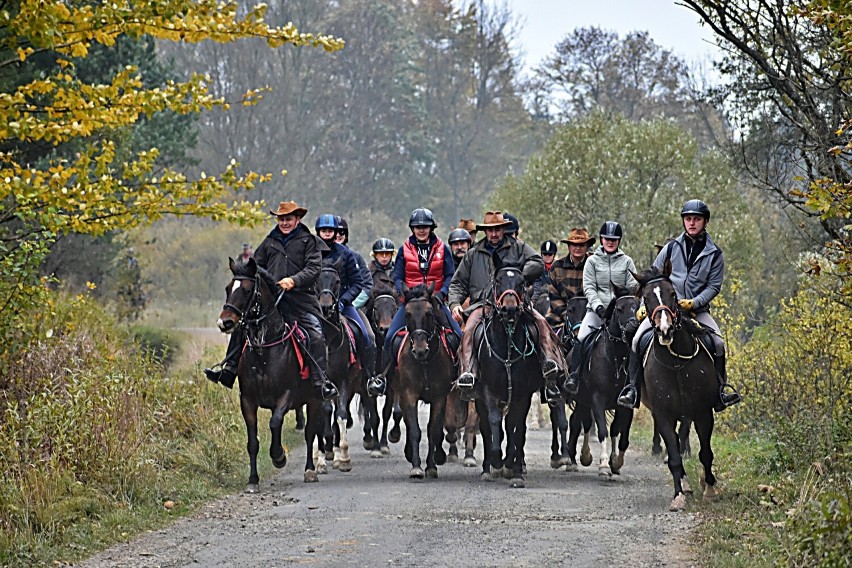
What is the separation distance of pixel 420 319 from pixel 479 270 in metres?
1.29

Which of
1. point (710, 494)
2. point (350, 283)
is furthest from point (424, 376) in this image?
point (710, 494)

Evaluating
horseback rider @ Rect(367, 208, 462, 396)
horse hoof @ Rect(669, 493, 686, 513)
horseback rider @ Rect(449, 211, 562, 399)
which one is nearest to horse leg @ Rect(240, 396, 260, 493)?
horseback rider @ Rect(367, 208, 462, 396)

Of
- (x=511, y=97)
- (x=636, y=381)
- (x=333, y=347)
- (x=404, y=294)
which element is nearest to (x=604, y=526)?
(x=636, y=381)

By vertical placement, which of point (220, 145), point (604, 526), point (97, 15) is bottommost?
point (604, 526)

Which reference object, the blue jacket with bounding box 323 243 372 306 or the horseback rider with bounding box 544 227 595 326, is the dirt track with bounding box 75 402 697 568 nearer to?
the blue jacket with bounding box 323 243 372 306

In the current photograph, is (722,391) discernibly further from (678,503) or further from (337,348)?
(337,348)

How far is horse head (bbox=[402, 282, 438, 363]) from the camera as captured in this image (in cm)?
1405

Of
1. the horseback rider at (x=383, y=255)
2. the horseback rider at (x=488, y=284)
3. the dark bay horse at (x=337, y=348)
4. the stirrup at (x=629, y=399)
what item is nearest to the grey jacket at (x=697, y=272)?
the stirrup at (x=629, y=399)

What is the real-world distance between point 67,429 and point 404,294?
4.23 metres

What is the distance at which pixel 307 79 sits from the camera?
2426 inches

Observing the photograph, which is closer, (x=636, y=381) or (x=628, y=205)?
(x=636, y=381)

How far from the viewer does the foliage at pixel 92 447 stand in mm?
10258

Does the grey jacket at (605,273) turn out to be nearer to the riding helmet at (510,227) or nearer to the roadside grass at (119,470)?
the riding helmet at (510,227)

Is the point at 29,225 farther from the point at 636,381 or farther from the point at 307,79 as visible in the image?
the point at 307,79
